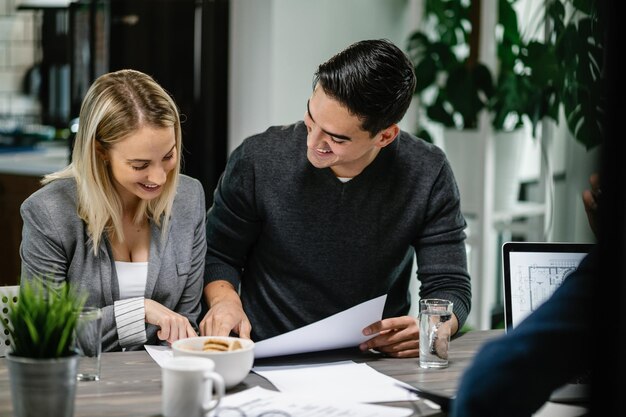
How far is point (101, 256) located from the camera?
1.74 meters

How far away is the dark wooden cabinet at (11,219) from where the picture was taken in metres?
3.85

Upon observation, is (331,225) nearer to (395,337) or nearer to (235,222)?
(235,222)

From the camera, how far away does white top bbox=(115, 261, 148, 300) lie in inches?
69.7

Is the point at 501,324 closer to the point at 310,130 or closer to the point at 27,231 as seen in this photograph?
the point at 310,130

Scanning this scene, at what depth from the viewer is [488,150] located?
3.48m

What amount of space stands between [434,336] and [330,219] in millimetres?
473

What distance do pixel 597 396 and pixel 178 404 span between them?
90cm

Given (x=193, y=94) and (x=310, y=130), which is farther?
(x=193, y=94)

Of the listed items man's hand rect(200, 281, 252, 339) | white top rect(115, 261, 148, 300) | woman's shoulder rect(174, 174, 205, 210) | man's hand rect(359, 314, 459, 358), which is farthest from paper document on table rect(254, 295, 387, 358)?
woman's shoulder rect(174, 174, 205, 210)

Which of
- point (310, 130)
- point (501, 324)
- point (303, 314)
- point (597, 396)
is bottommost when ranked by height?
point (501, 324)

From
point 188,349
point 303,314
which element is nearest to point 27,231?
point 188,349

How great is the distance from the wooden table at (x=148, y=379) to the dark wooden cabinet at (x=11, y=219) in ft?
8.11

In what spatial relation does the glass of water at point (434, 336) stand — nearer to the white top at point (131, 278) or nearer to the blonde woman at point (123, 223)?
the blonde woman at point (123, 223)

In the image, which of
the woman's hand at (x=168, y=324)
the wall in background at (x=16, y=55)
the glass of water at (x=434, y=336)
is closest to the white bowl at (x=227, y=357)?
the woman's hand at (x=168, y=324)
